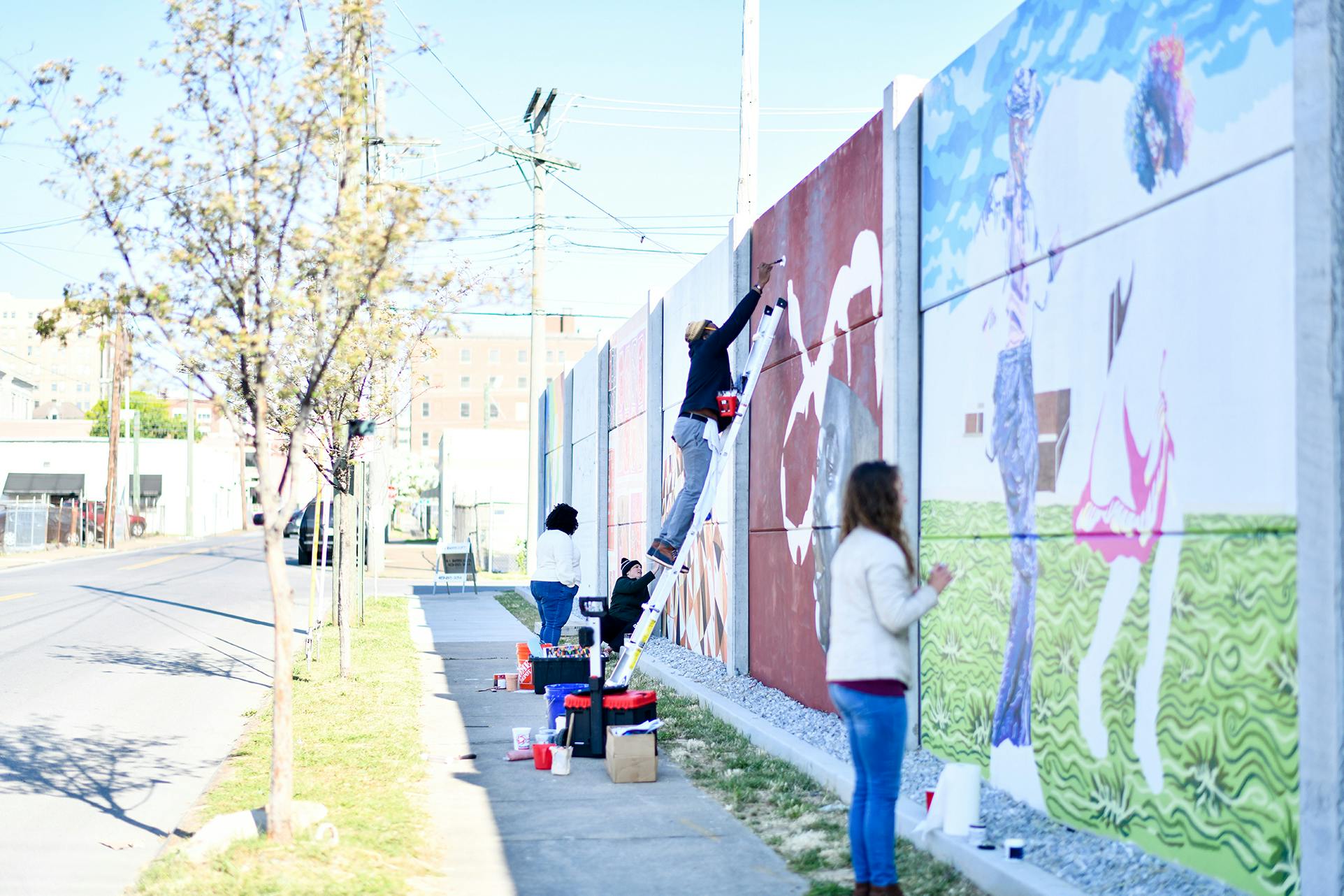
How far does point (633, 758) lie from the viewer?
8.27 metres

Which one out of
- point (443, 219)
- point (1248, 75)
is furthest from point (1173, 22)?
point (443, 219)

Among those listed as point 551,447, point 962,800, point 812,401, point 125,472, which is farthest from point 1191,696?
point 125,472

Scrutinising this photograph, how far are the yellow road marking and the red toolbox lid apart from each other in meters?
30.6

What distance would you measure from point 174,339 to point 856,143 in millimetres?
5087

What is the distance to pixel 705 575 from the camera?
14.1 metres

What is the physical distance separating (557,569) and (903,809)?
22.5 feet

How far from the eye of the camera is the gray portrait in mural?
9.27 m

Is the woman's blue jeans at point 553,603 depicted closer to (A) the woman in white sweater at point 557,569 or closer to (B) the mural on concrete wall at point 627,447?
(A) the woman in white sweater at point 557,569

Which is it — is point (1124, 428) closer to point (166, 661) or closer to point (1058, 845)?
point (1058, 845)

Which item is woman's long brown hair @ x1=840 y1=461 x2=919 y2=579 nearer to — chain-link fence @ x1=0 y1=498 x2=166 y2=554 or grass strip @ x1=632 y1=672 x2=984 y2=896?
grass strip @ x1=632 y1=672 x2=984 y2=896

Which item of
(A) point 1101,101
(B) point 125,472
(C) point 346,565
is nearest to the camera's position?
(A) point 1101,101

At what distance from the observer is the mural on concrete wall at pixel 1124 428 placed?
491cm

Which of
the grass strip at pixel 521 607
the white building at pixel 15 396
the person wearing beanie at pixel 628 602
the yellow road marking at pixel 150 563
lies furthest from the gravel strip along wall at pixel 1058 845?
the white building at pixel 15 396

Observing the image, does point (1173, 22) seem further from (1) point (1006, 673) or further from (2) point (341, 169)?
(2) point (341, 169)
